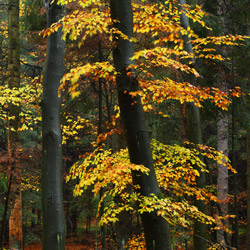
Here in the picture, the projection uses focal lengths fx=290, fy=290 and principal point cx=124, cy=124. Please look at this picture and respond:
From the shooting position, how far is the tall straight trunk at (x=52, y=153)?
448cm

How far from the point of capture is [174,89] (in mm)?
4516

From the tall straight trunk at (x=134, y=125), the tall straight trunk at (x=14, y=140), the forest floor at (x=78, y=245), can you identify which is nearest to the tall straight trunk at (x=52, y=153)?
the tall straight trunk at (x=134, y=125)

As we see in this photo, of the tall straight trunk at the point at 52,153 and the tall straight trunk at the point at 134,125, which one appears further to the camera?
the tall straight trunk at the point at 52,153

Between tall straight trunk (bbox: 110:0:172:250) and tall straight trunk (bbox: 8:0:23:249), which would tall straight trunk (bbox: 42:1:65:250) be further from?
tall straight trunk (bbox: 8:0:23:249)

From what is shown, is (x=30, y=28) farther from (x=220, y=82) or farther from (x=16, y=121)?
(x=220, y=82)

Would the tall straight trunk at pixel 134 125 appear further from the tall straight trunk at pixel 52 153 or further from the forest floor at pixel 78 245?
the forest floor at pixel 78 245

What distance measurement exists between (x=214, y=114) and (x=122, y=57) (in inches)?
223

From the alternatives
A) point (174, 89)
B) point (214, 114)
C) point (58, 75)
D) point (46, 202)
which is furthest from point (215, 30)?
point (46, 202)

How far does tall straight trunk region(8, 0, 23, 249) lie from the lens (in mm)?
7847

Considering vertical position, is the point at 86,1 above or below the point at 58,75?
above

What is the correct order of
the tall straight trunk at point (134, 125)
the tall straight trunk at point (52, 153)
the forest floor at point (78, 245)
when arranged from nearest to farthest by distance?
1. the tall straight trunk at point (134, 125)
2. the tall straight trunk at point (52, 153)
3. the forest floor at point (78, 245)

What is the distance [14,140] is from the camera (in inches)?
335

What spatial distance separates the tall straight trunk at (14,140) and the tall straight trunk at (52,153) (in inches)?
95.2

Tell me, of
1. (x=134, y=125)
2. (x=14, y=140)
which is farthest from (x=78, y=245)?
(x=134, y=125)
